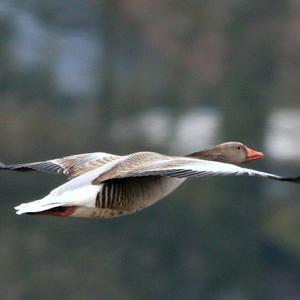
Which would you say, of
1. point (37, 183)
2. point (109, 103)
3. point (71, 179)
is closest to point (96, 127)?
point (109, 103)

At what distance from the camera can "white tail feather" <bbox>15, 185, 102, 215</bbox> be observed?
340 inches

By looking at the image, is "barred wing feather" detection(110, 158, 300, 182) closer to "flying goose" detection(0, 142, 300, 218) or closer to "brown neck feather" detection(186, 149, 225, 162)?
"flying goose" detection(0, 142, 300, 218)

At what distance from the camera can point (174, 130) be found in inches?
831

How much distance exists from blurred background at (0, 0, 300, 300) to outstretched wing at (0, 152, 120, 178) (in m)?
10.2

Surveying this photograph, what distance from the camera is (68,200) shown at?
8.69 m

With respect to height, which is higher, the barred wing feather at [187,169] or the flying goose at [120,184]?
the barred wing feather at [187,169]

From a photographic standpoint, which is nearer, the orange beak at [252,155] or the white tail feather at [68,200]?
the white tail feather at [68,200]

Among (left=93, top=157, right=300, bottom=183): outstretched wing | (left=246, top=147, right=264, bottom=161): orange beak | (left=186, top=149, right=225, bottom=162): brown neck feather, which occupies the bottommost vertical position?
(left=246, top=147, right=264, bottom=161): orange beak

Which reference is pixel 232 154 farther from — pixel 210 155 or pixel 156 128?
pixel 156 128

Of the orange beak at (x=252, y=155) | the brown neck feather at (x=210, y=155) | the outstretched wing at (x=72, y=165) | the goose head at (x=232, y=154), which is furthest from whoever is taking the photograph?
the orange beak at (x=252, y=155)

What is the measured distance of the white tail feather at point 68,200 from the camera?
340 inches

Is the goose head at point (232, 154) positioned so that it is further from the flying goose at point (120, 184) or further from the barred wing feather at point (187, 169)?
the barred wing feather at point (187, 169)

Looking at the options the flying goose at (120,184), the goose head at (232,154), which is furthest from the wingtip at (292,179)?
the goose head at (232,154)

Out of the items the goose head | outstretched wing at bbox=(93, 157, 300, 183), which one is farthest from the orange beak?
outstretched wing at bbox=(93, 157, 300, 183)
